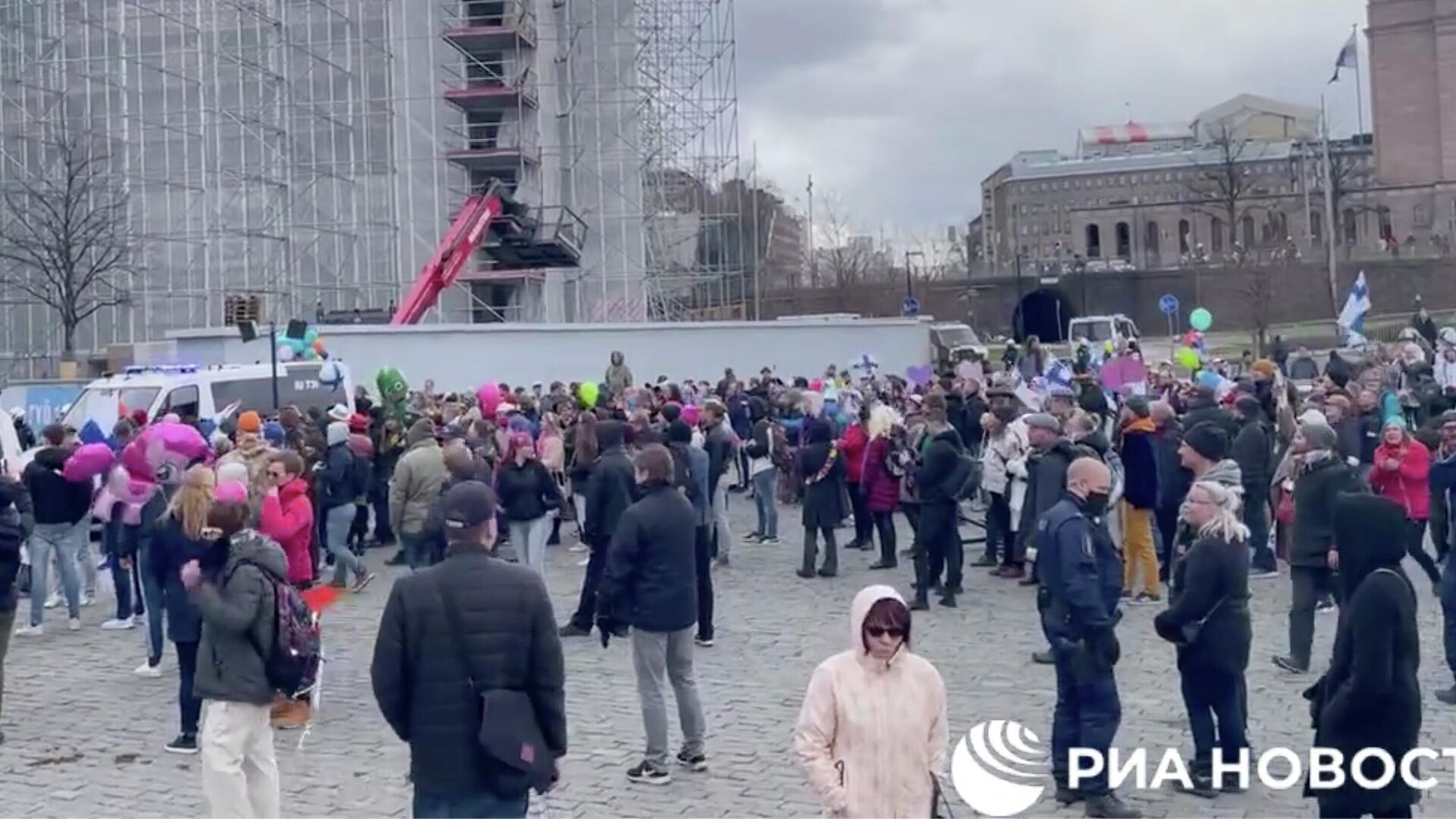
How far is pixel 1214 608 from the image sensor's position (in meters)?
8.11

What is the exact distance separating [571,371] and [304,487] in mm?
20868

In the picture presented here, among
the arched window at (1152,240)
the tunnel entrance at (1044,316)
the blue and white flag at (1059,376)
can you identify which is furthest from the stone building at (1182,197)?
the blue and white flag at (1059,376)

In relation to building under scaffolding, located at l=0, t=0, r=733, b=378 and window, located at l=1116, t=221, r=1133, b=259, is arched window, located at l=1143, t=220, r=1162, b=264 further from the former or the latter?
building under scaffolding, located at l=0, t=0, r=733, b=378

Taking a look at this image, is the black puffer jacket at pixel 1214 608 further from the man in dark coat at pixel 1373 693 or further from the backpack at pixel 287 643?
the backpack at pixel 287 643

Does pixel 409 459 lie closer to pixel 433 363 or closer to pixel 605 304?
pixel 433 363

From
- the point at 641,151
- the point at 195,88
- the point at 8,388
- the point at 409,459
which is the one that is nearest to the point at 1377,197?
the point at 641,151

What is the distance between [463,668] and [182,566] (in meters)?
4.47

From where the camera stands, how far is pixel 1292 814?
8.13 metres

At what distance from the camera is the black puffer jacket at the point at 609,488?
12086 mm

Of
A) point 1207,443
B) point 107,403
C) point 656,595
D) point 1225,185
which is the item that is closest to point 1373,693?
point 1207,443

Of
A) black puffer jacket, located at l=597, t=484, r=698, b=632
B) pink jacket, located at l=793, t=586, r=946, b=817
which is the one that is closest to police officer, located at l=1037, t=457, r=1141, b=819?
black puffer jacket, located at l=597, t=484, r=698, b=632

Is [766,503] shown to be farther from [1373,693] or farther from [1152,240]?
[1152,240]

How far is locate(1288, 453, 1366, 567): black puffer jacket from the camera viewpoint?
35.3 feet

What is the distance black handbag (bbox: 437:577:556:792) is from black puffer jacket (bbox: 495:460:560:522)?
760 cm
